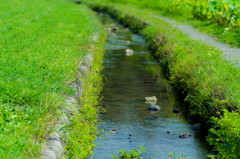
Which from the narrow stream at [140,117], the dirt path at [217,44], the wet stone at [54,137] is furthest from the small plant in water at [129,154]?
the dirt path at [217,44]

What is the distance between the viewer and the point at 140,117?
20.5 feet

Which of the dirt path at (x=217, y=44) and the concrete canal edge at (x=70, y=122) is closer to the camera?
the concrete canal edge at (x=70, y=122)

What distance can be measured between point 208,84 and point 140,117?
129 cm

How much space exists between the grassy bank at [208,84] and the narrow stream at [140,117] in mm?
316

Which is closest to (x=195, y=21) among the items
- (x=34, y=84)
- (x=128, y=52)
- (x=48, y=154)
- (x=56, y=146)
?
(x=128, y=52)

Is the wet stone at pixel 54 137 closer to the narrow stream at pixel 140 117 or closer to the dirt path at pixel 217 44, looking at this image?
the narrow stream at pixel 140 117

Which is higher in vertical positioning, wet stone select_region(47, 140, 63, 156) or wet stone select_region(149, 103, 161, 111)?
wet stone select_region(47, 140, 63, 156)

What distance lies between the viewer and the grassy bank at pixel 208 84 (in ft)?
14.8

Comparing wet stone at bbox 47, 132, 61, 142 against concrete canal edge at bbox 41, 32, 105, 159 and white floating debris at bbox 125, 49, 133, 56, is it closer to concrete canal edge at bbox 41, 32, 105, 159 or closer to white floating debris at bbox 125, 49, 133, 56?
concrete canal edge at bbox 41, 32, 105, 159

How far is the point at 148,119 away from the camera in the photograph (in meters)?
6.14

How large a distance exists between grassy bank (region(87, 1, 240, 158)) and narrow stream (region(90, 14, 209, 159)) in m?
0.32

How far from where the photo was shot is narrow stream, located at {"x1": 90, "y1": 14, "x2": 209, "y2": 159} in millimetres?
5066

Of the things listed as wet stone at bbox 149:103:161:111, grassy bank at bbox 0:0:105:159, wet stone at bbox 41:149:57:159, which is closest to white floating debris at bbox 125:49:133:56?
grassy bank at bbox 0:0:105:159

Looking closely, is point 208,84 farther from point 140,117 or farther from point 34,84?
point 34,84
